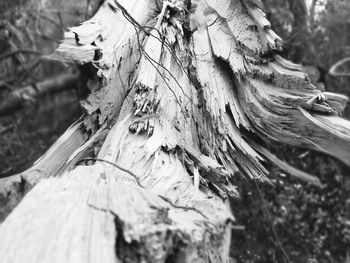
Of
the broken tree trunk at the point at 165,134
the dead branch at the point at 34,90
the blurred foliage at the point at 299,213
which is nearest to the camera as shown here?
the broken tree trunk at the point at 165,134

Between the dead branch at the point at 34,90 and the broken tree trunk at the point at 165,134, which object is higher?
the broken tree trunk at the point at 165,134

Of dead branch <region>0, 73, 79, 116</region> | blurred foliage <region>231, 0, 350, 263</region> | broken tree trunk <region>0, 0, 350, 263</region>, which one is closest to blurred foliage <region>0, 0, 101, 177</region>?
dead branch <region>0, 73, 79, 116</region>

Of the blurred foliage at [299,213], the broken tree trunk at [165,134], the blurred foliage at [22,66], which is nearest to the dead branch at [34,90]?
the blurred foliage at [22,66]

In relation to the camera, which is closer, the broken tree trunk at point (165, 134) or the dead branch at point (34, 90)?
the broken tree trunk at point (165, 134)

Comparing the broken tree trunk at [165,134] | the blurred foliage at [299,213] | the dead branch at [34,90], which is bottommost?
the dead branch at [34,90]

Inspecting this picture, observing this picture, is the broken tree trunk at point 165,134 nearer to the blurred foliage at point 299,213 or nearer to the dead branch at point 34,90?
the blurred foliage at point 299,213

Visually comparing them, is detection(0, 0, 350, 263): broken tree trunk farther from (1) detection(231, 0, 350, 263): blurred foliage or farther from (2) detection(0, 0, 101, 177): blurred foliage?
(2) detection(0, 0, 101, 177): blurred foliage
